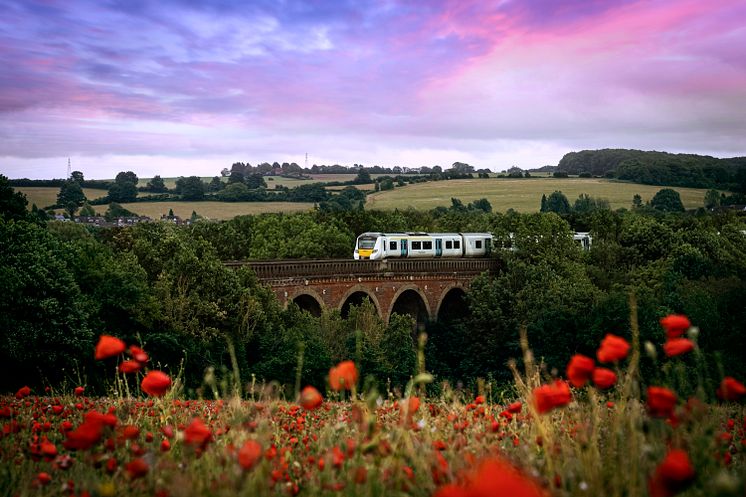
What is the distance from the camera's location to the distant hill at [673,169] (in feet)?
378

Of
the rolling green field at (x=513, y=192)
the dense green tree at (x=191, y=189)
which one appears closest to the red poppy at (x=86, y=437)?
the rolling green field at (x=513, y=192)

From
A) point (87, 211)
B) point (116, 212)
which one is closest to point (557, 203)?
point (116, 212)

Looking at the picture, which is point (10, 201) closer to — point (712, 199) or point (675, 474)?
point (675, 474)

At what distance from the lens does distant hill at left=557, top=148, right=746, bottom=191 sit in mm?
115125

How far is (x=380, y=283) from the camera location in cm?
5297

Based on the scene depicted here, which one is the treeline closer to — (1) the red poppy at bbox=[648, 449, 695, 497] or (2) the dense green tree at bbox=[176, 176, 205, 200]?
(1) the red poppy at bbox=[648, 449, 695, 497]

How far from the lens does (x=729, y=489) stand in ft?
12.5

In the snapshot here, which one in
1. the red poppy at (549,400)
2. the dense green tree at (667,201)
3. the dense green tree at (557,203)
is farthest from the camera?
the dense green tree at (557,203)

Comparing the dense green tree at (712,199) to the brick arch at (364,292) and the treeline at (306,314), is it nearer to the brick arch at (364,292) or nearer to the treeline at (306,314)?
the treeline at (306,314)

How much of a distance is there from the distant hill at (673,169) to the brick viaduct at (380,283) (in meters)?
63.4

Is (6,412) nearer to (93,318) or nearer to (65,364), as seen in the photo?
(65,364)

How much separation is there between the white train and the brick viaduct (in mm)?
1485

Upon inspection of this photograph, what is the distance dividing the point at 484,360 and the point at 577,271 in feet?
32.1

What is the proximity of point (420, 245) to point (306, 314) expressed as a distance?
661 inches
